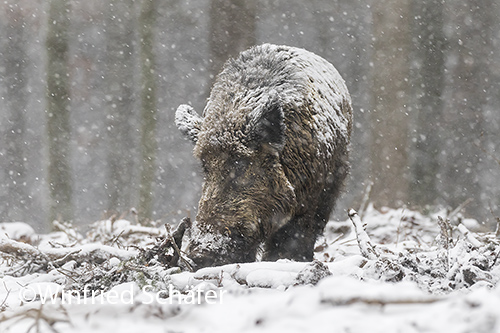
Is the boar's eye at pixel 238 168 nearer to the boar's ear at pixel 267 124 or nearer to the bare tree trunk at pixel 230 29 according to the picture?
the boar's ear at pixel 267 124

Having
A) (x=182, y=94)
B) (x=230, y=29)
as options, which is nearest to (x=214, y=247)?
(x=230, y=29)

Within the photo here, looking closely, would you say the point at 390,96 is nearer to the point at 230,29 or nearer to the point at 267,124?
the point at 230,29

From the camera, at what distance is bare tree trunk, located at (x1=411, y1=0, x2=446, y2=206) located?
12.9m

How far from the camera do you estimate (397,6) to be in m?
12.4

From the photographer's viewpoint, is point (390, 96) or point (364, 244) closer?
point (364, 244)

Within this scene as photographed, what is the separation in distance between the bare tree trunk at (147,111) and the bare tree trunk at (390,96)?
485 cm

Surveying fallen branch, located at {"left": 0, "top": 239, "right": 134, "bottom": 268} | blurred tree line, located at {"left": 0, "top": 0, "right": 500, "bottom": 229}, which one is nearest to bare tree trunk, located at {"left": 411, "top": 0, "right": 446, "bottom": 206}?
blurred tree line, located at {"left": 0, "top": 0, "right": 500, "bottom": 229}

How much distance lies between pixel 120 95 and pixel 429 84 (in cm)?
829

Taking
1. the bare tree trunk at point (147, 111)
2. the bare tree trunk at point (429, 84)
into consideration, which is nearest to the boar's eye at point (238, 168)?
the bare tree trunk at point (147, 111)

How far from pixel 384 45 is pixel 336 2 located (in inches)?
128

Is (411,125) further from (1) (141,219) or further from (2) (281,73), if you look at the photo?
(2) (281,73)

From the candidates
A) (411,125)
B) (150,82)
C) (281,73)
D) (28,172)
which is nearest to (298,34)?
(411,125)

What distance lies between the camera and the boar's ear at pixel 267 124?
427 cm

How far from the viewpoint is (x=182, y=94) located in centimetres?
1471
